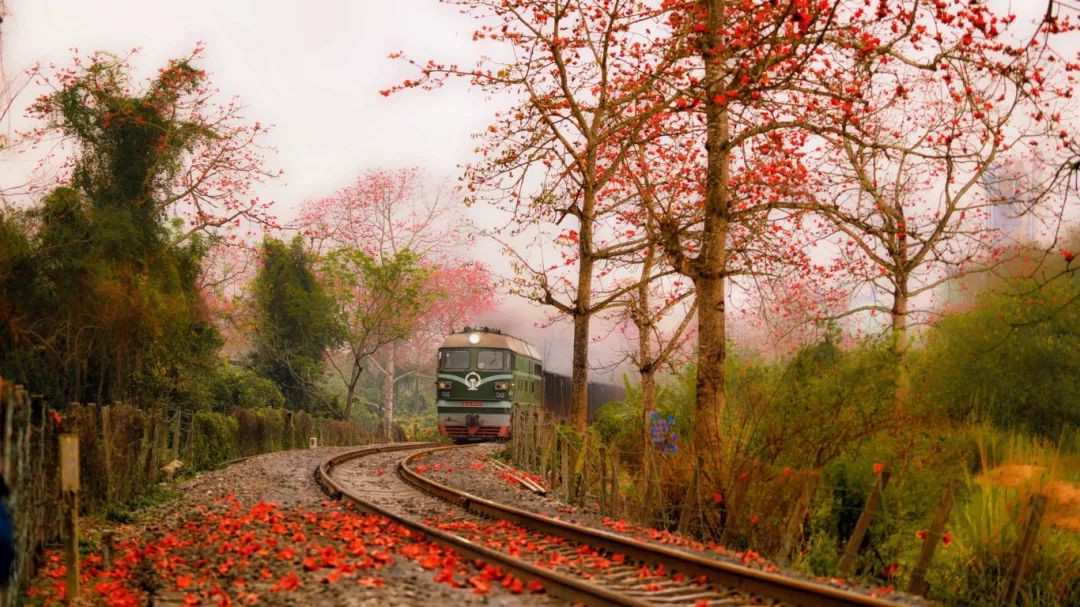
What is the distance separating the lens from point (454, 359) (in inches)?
1140

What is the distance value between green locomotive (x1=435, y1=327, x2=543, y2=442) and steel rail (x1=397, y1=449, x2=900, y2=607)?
17.1 metres

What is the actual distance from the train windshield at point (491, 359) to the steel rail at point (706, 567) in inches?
674

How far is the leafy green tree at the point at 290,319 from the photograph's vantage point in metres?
32.7

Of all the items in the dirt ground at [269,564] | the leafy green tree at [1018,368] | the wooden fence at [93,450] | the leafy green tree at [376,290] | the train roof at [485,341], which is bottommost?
the dirt ground at [269,564]

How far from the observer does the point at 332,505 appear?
474 inches

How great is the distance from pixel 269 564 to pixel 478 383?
20.7 meters

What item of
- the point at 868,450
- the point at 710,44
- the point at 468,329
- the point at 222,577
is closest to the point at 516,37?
the point at 710,44

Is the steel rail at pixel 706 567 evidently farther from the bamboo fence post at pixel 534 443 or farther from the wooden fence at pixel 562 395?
the wooden fence at pixel 562 395

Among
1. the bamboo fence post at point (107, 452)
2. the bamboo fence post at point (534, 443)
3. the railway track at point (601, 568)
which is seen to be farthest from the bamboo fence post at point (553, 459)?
the bamboo fence post at point (107, 452)

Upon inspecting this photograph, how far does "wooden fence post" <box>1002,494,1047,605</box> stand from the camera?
7.41 m

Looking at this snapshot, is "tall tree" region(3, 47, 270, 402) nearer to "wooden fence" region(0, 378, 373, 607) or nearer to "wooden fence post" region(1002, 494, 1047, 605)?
"wooden fence" region(0, 378, 373, 607)

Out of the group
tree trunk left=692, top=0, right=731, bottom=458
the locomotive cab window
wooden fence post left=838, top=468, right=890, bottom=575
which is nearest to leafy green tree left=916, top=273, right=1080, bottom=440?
tree trunk left=692, top=0, right=731, bottom=458

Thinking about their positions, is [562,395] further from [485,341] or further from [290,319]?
[290,319]

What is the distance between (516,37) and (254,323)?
775 inches
